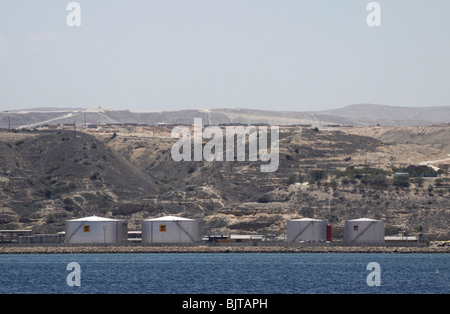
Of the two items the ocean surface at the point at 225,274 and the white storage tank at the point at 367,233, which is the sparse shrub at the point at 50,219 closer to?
the ocean surface at the point at 225,274

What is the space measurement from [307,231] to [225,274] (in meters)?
44.7

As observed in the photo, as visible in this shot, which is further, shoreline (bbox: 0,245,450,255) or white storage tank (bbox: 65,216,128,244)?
white storage tank (bbox: 65,216,128,244)

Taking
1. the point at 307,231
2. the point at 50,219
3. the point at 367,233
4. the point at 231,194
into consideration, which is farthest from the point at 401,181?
the point at 50,219

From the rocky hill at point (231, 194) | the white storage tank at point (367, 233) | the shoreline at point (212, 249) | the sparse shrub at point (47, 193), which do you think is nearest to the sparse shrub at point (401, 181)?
the rocky hill at point (231, 194)

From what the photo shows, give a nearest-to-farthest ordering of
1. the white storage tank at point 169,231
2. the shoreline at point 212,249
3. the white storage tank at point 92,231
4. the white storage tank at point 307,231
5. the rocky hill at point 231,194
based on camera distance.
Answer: the shoreline at point 212,249 < the white storage tank at point 92,231 < the white storage tank at point 169,231 < the white storage tank at point 307,231 < the rocky hill at point 231,194

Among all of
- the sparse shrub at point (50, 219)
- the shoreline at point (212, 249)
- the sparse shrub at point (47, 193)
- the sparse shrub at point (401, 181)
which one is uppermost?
the sparse shrub at point (401, 181)

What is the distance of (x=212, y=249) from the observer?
136 meters

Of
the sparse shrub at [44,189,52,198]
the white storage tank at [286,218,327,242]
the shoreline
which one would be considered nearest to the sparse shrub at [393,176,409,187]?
the shoreline

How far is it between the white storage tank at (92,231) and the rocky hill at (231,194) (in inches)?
639

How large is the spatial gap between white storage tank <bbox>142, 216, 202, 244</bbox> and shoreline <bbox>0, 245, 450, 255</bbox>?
1.57 m

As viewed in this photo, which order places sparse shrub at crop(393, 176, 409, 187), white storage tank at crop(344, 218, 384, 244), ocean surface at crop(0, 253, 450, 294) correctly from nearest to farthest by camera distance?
ocean surface at crop(0, 253, 450, 294), white storage tank at crop(344, 218, 384, 244), sparse shrub at crop(393, 176, 409, 187)

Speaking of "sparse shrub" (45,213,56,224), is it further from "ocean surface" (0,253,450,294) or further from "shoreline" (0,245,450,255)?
"ocean surface" (0,253,450,294)

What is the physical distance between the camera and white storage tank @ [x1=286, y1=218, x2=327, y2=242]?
13862 centimetres

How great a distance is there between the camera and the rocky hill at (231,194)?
15750cm
